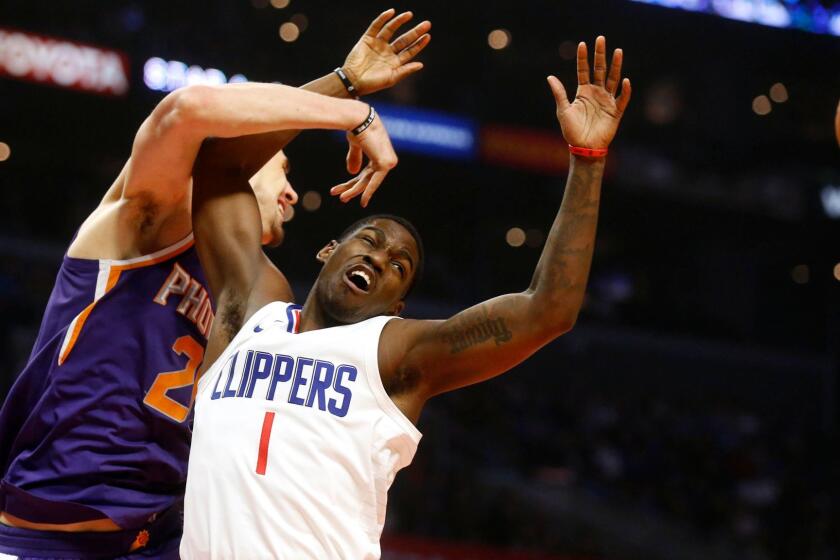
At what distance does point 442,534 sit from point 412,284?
9425 mm

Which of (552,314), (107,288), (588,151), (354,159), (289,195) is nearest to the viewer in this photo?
(552,314)

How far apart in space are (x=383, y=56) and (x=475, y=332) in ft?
4.31

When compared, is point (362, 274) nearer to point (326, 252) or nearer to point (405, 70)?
point (326, 252)

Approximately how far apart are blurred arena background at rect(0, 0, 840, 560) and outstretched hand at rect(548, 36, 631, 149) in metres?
7.02

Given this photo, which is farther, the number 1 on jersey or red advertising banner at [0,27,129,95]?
red advertising banner at [0,27,129,95]

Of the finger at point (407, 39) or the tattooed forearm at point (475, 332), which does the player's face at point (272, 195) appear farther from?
the tattooed forearm at point (475, 332)

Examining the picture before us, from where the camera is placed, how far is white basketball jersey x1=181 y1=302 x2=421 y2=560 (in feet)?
9.64

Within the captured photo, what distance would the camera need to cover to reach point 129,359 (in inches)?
135

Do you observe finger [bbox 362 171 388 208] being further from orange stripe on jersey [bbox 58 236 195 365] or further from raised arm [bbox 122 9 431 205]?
orange stripe on jersey [bbox 58 236 195 365]

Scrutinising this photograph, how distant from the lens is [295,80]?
16984 millimetres

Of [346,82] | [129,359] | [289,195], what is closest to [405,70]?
[346,82]

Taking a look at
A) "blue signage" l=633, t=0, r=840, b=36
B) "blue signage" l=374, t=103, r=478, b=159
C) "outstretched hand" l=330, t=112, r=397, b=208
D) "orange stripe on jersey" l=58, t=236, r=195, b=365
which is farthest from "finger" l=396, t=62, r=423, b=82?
"blue signage" l=633, t=0, r=840, b=36

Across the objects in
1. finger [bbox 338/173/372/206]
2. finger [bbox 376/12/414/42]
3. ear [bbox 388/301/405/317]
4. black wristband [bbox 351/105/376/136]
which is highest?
finger [bbox 376/12/414/42]

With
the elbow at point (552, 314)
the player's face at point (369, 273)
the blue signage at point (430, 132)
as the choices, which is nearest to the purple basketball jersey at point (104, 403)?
the player's face at point (369, 273)
